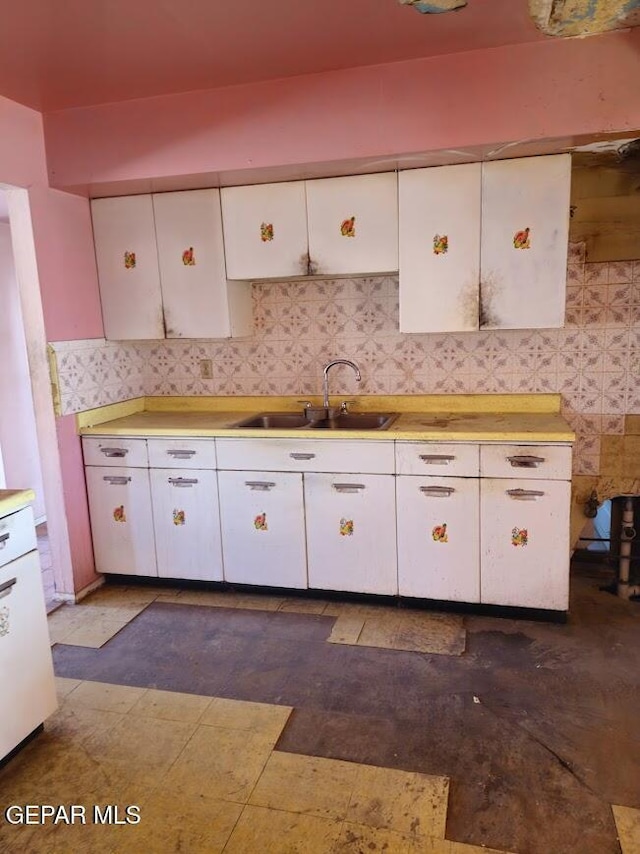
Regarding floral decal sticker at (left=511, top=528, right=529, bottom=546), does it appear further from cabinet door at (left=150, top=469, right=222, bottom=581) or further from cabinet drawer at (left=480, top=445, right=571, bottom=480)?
cabinet door at (left=150, top=469, right=222, bottom=581)

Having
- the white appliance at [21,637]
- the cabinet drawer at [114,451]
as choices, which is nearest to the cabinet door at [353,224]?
the cabinet drawer at [114,451]

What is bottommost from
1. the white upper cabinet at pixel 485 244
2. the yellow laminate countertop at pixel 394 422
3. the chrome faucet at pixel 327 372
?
the yellow laminate countertop at pixel 394 422

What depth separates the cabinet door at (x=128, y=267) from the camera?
3.28 meters

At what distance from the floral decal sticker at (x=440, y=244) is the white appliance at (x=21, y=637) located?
→ 209 centimetres

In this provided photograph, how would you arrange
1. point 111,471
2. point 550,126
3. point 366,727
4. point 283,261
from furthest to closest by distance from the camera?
1. point 111,471
2. point 283,261
3. point 550,126
4. point 366,727

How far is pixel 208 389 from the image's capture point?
374cm

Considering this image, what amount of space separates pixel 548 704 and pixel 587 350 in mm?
1786

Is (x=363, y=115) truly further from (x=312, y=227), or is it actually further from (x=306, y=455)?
(x=306, y=455)

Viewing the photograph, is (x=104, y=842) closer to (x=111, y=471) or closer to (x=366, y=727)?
(x=366, y=727)

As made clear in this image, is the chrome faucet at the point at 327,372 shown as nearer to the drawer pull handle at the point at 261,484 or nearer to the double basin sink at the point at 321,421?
the double basin sink at the point at 321,421

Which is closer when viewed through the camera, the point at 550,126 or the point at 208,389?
the point at 550,126

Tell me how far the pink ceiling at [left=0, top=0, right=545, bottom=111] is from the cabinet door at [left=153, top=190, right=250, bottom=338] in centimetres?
57

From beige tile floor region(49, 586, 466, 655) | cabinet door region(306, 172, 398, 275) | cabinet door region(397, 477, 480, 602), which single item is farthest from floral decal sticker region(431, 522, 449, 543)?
cabinet door region(306, 172, 398, 275)

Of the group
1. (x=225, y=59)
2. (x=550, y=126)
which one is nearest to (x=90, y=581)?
(x=225, y=59)
